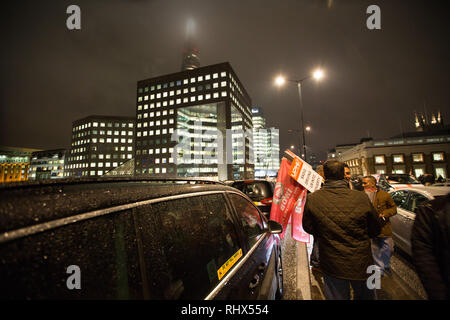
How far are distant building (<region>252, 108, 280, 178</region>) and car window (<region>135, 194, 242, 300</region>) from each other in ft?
442

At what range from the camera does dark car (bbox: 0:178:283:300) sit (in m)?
0.63

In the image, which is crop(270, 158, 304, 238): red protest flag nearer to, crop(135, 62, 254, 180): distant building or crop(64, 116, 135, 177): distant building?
crop(135, 62, 254, 180): distant building

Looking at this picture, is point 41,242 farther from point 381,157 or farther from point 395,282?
point 381,157

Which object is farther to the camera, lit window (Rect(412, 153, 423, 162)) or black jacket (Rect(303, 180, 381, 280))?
lit window (Rect(412, 153, 423, 162))

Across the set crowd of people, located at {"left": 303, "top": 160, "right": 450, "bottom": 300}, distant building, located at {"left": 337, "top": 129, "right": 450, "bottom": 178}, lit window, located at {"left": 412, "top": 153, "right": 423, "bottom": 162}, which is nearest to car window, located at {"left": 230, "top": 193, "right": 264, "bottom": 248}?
crowd of people, located at {"left": 303, "top": 160, "right": 450, "bottom": 300}

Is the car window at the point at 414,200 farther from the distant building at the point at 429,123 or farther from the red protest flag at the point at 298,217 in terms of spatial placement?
the distant building at the point at 429,123

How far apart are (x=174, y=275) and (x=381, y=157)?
67945 mm

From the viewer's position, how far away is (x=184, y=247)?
127cm

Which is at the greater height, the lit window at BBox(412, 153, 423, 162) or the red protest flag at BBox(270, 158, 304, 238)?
the lit window at BBox(412, 153, 423, 162)

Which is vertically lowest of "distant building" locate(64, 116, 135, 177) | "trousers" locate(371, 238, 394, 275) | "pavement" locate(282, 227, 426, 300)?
"pavement" locate(282, 227, 426, 300)

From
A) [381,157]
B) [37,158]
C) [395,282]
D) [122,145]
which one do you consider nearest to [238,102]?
[381,157]

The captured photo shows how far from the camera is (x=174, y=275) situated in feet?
3.57

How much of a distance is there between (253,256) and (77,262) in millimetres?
1624

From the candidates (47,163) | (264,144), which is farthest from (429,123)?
(47,163)
